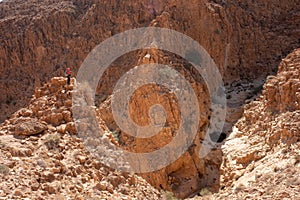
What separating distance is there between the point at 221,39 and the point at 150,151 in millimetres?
6746

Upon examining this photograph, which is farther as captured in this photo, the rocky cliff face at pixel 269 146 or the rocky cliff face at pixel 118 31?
the rocky cliff face at pixel 118 31

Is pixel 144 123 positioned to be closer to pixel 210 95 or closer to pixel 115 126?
pixel 115 126

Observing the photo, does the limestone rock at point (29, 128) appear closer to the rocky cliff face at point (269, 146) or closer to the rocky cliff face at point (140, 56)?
the rocky cliff face at point (140, 56)

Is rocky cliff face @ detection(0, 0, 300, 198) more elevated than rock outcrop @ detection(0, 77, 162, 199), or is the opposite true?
rocky cliff face @ detection(0, 0, 300, 198)

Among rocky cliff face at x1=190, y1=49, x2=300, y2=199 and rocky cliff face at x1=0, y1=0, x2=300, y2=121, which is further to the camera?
rocky cliff face at x1=0, y1=0, x2=300, y2=121

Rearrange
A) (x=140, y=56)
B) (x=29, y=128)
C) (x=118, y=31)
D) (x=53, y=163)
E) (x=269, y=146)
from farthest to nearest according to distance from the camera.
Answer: (x=118, y=31) < (x=140, y=56) < (x=269, y=146) < (x=29, y=128) < (x=53, y=163)

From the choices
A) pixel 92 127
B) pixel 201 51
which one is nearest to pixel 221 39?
pixel 201 51

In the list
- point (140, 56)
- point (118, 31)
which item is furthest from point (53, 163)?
point (118, 31)

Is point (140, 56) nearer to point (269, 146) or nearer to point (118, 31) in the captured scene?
point (118, 31)

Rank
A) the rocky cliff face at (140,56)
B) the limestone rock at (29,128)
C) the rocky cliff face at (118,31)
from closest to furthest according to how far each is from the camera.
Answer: the limestone rock at (29,128) → the rocky cliff face at (140,56) → the rocky cliff face at (118,31)

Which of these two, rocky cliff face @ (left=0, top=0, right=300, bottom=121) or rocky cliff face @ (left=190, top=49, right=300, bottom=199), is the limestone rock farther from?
rocky cliff face @ (left=0, top=0, right=300, bottom=121)

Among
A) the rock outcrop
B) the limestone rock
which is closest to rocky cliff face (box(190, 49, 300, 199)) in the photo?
the rock outcrop

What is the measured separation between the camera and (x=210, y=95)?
1622 centimetres

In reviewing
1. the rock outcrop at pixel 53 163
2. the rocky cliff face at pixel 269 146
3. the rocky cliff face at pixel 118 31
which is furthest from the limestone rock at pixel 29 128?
the rocky cliff face at pixel 118 31
